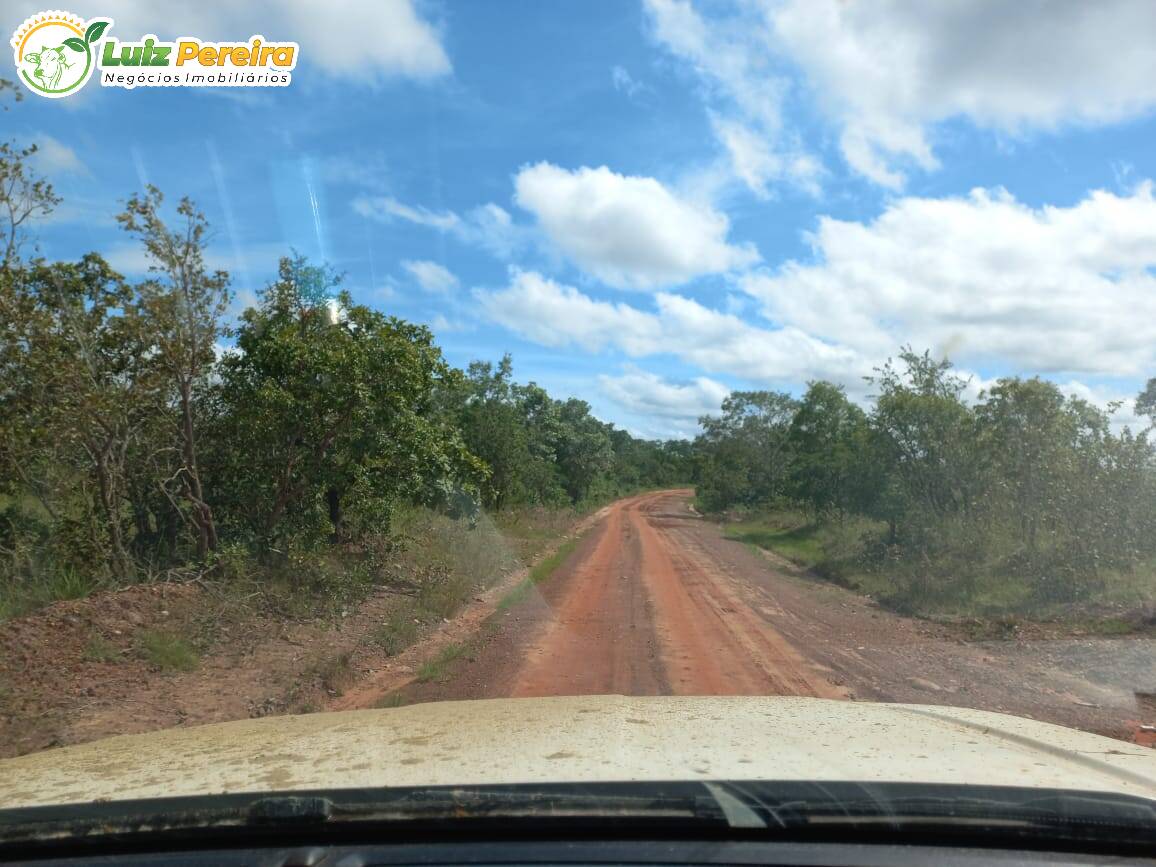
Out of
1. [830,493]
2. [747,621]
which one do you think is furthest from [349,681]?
[830,493]

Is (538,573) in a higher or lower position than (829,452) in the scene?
lower

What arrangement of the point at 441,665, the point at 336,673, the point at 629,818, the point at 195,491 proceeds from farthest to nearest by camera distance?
the point at 195,491
the point at 441,665
the point at 336,673
the point at 629,818

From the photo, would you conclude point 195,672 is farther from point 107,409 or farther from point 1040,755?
point 1040,755

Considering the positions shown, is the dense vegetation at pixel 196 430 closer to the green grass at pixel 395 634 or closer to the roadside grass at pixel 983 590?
the green grass at pixel 395 634

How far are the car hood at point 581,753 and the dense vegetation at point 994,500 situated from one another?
11.7 m

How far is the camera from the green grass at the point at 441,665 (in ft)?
29.5

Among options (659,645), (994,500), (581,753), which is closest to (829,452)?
(994,500)

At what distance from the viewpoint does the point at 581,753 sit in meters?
3.21

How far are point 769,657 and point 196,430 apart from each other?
27.7 ft

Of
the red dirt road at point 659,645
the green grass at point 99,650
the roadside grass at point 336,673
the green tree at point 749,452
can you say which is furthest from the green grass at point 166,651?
the green tree at point 749,452

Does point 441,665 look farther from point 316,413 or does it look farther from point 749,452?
point 749,452

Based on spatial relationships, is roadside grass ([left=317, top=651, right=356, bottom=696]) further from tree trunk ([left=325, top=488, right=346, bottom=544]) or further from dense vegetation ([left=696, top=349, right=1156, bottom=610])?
dense vegetation ([left=696, top=349, right=1156, bottom=610])

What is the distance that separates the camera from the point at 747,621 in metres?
12.8

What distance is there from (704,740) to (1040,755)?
128 cm
